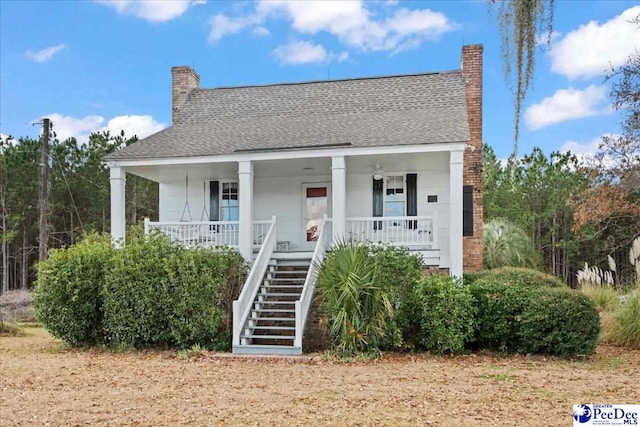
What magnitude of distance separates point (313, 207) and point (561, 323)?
7508 millimetres

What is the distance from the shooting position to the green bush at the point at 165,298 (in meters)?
11.6

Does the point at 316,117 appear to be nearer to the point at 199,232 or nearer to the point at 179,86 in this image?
the point at 199,232

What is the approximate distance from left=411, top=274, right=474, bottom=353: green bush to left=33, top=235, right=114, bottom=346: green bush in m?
6.60

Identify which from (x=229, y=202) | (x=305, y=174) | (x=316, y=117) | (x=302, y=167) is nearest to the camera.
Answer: (x=302, y=167)

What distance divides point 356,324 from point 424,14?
8816mm

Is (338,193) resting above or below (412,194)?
below

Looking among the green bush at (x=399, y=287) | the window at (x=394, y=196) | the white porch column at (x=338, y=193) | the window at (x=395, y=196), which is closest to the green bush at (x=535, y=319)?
the green bush at (x=399, y=287)

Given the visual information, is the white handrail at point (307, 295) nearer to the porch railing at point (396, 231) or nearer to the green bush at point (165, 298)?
the porch railing at point (396, 231)

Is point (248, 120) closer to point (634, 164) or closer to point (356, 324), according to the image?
point (356, 324)

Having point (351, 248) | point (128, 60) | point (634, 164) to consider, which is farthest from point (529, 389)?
point (128, 60)

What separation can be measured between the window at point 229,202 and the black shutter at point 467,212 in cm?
632

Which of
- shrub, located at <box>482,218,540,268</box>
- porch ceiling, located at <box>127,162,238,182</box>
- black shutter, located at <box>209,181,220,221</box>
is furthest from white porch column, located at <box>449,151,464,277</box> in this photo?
shrub, located at <box>482,218,540,268</box>

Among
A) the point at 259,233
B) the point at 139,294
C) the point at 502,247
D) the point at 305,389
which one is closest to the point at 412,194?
the point at 259,233

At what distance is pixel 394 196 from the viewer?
15.4 meters
